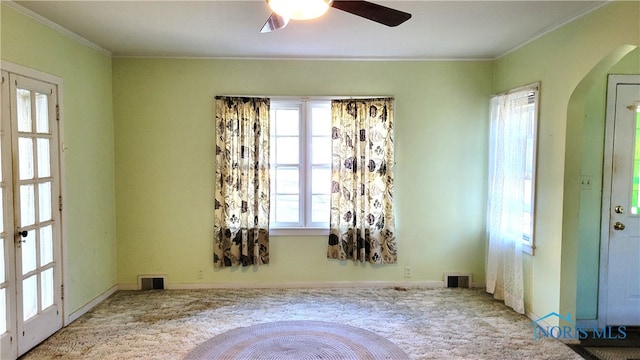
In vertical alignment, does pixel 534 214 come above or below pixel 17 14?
below

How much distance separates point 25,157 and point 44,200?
420mm

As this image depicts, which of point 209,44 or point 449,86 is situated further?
point 449,86

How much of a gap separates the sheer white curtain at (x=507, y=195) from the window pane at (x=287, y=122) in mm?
2196

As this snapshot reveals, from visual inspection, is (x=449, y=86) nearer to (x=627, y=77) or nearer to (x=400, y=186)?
(x=400, y=186)

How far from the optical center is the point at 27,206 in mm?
2936

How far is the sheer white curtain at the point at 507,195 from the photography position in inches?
141

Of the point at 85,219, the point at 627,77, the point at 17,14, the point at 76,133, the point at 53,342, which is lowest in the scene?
the point at 53,342

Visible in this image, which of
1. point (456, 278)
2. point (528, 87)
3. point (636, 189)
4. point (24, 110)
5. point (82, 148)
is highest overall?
point (528, 87)

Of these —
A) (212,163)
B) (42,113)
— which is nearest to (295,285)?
(212,163)

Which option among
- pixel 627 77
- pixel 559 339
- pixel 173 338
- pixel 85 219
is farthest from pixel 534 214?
pixel 85 219

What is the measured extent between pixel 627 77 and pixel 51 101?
195 inches

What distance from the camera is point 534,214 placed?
11.3 feet

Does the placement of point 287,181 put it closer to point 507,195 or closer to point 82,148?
point 82,148

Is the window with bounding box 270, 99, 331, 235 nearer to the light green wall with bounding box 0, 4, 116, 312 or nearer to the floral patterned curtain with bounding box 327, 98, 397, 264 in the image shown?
the floral patterned curtain with bounding box 327, 98, 397, 264
